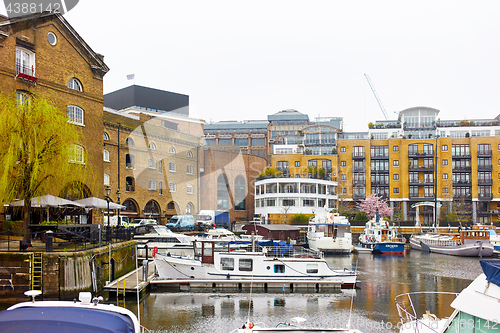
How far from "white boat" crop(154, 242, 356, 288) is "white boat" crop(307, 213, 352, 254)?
748 inches

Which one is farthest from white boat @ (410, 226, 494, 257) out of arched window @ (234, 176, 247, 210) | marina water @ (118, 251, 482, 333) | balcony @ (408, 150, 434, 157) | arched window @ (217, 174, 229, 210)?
arched window @ (234, 176, 247, 210)

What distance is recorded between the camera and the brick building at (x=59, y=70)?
88.7ft

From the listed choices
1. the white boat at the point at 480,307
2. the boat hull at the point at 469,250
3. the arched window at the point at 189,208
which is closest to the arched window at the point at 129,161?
the arched window at the point at 189,208

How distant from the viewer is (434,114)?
72312 mm

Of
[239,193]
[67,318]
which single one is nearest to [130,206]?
[239,193]

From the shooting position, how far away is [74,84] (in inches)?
1240

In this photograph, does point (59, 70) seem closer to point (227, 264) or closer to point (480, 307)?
point (227, 264)

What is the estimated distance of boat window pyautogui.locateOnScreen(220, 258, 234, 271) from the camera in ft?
76.4

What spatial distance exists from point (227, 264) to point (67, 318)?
16.7m

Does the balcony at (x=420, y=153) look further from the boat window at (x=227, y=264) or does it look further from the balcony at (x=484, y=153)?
the boat window at (x=227, y=264)

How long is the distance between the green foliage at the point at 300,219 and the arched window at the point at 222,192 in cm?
1219

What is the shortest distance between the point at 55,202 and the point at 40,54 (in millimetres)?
12823

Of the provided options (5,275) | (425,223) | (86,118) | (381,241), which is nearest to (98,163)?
(86,118)

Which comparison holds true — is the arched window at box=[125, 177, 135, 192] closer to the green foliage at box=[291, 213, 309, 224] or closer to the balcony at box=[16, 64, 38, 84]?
the balcony at box=[16, 64, 38, 84]
